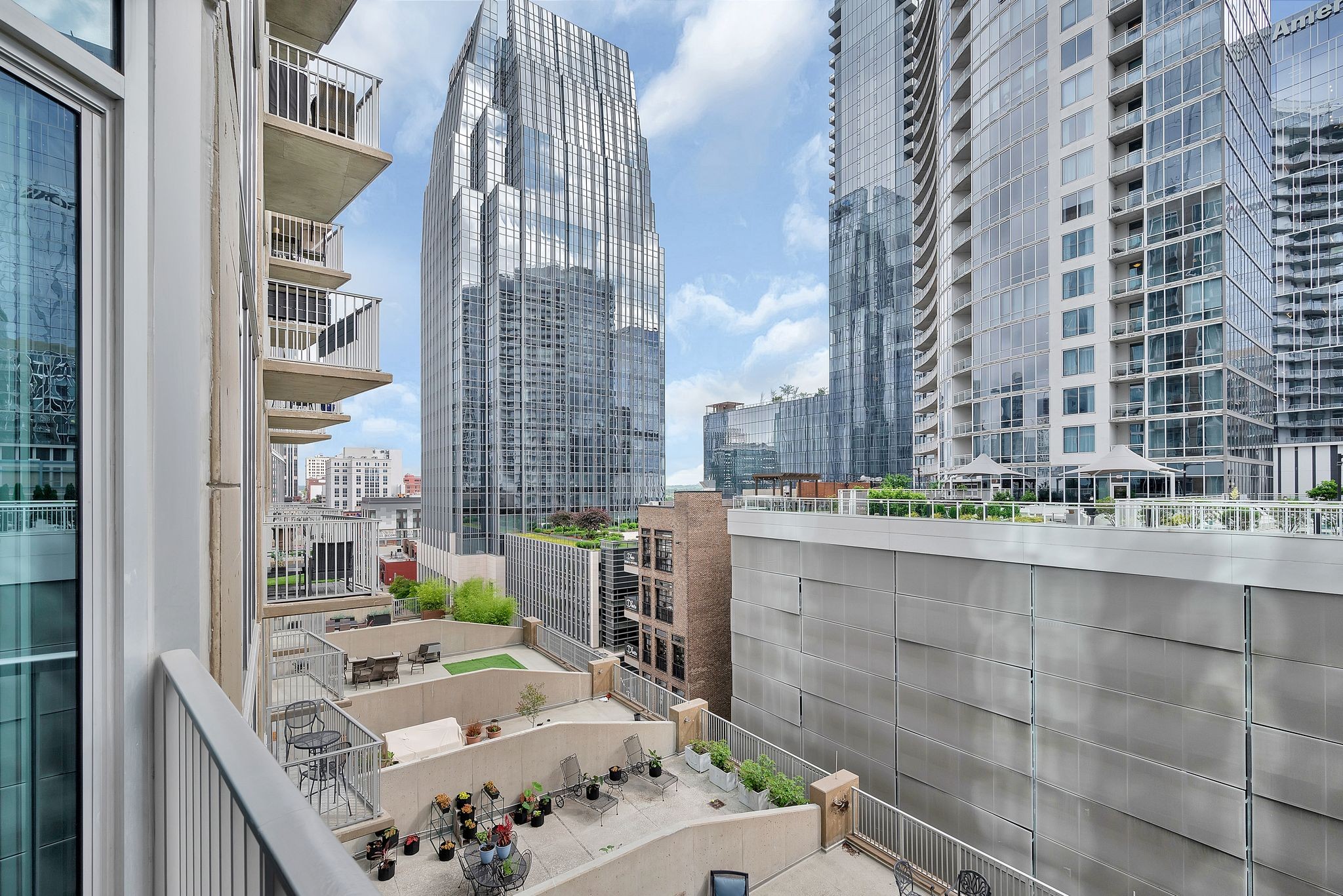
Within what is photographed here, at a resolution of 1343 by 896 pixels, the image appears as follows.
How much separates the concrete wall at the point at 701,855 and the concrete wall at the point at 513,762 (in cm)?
361

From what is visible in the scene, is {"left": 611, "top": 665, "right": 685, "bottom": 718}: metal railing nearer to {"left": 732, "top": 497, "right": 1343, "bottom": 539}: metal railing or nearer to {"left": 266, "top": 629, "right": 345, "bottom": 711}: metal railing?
{"left": 266, "top": 629, "right": 345, "bottom": 711}: metal railing

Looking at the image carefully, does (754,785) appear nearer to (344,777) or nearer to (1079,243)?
(344,777)

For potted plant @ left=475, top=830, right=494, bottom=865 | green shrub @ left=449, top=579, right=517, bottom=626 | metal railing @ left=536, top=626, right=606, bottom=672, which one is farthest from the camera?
green shrub @ left=449, top=579, right=517, bottom=626

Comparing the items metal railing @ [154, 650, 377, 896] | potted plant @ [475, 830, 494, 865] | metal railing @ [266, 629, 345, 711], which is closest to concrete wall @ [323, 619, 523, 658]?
metal railing @ [266, 629, 345, 711]

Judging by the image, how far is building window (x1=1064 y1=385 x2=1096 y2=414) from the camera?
22.2 meters

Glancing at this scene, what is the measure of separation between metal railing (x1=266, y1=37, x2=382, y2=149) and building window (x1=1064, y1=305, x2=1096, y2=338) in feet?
80.5

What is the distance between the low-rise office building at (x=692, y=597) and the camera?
82.7ft

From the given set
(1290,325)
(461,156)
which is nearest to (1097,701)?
(1290,325)

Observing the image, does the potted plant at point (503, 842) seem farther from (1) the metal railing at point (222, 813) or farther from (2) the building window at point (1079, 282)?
(2) the building window at point (1079, 282)

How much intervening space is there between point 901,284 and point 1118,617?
56.1m

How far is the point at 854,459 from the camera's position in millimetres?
64000

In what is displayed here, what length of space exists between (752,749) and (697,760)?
131 centimetres

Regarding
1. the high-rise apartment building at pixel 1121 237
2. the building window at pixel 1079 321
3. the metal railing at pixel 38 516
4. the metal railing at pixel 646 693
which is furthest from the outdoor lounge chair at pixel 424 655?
the building window at pixel 1079 321

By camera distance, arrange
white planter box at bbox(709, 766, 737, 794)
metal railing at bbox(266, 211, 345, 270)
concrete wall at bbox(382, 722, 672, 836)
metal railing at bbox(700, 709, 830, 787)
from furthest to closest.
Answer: metal railing at bbox(700, 709, 830, 787), white planter box at bbox(709, 766, 737, 794), metal railing at bbox(266, 211, 345, 270), concrete wall at bbox(382, 722, 672, 836)
